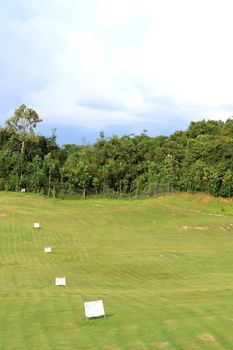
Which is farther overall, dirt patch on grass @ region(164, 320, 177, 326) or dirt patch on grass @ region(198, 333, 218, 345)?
dirt patch on grass @ region(164, 320, 177, 326)

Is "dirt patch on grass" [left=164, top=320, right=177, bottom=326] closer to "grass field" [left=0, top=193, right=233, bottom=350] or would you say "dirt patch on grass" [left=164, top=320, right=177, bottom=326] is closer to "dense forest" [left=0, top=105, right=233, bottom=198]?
"grass field" [left=0, top=193, right=233, bottom=350]

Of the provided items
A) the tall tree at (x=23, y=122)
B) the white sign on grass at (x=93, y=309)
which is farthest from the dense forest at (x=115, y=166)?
the white sign on grass at (x=93, y=309)

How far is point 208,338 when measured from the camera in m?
11.3

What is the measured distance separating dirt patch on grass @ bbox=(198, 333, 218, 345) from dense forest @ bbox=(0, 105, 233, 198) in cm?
6174

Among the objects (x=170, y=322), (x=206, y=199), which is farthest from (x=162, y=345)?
(x=206, y=199)

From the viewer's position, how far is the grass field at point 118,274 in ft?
39.4

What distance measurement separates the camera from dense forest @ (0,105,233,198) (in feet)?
251

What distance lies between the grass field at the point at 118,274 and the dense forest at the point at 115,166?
6.40 m

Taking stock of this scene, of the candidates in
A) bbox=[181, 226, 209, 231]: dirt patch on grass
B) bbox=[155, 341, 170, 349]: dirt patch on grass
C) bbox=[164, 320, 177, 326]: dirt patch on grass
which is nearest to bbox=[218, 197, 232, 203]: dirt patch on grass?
bbox=[181, 226, 209, 231]: dirt patch on grass

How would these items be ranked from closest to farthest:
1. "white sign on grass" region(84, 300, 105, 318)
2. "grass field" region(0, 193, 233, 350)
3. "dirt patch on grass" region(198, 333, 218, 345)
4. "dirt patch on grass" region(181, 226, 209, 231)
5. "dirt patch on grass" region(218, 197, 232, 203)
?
"dirt patch on grass" region(198, 333, 218, 345) → "grass field" region(0, 193, 233, 350) → "white sign on grass" region(84, 300, 105, 318) → "dirt patch on grass" region(181, 226, 209, 231) → "dirt patch on grass" region(218, 197, 232, 203)

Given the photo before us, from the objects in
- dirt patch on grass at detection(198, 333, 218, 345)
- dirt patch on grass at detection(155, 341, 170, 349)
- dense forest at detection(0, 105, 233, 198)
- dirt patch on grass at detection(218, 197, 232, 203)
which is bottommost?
dirt patch on grass at detection(218, 197, 232, 203)

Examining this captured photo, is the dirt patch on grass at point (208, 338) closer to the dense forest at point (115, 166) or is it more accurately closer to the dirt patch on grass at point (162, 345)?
the dirt patch on grass at point (162, 345)

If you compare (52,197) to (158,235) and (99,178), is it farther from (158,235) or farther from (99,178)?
(158,235)

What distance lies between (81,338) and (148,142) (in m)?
80.3
